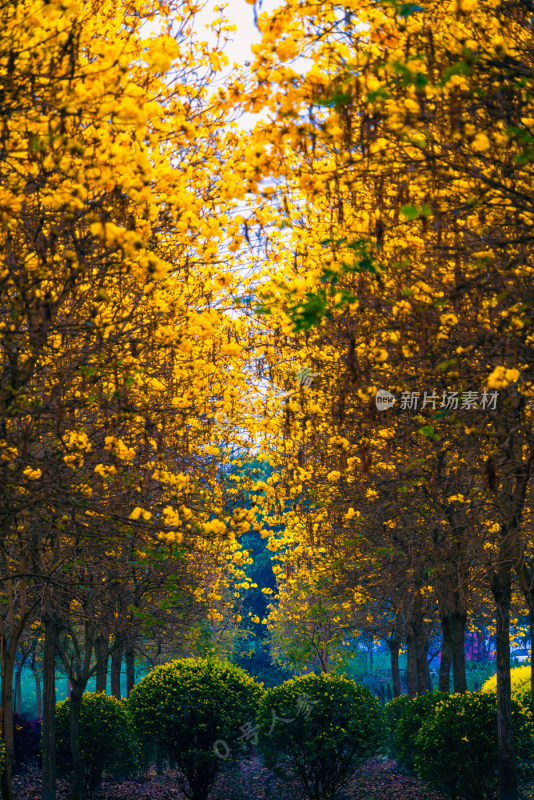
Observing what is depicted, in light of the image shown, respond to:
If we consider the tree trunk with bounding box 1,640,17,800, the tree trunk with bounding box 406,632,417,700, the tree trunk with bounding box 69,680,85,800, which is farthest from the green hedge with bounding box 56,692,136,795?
the tree trunk with bounding box 406,632,417,700

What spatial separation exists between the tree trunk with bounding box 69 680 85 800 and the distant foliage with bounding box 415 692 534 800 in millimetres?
5930

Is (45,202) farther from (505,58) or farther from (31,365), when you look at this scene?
(505,58)

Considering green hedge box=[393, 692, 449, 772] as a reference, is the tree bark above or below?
above

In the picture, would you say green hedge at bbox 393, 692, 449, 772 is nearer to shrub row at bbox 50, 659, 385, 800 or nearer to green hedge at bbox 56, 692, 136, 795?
shrub row at bbox 50, 659, 385, 800

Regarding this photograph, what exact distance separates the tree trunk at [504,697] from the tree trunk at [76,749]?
725cm

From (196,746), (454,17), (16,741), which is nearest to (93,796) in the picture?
(196,746)

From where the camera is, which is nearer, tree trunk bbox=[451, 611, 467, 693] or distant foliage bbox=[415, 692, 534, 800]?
distant foliage bbox=[415, 692, 534, 800]

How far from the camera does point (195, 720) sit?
1329 cm

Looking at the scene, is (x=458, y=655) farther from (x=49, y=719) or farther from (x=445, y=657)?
(x=49, y=719)

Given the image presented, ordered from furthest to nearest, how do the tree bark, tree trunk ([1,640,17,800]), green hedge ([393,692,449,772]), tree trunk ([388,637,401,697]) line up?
tree trunk ([388,637,401,697]), the tree bark, green hedge ([393,692,449,772]), tree trunk ([1,640,17,800])

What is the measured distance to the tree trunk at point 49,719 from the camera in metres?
11.7

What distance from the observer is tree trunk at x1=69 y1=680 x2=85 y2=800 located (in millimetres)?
12766

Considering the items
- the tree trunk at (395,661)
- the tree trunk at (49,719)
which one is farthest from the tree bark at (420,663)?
the tree trunk at (49,719)

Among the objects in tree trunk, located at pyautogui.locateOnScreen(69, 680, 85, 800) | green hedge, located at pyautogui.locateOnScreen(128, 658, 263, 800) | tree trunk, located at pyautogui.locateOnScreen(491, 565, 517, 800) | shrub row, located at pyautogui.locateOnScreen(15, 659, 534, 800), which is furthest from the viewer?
green hedge, located at pyautogui.locateOnScreen(128, 658, 263, 800)
